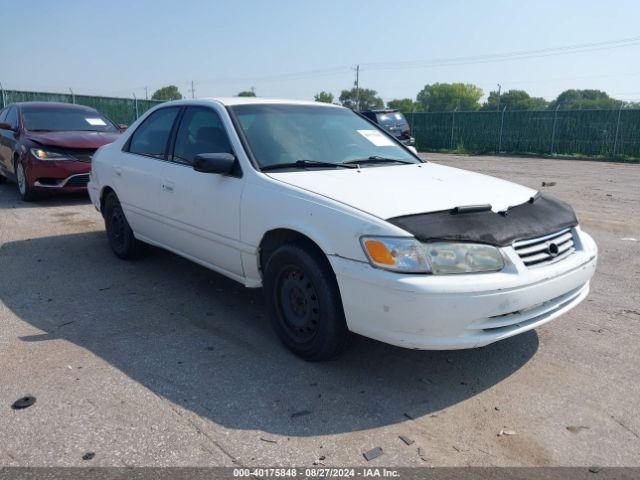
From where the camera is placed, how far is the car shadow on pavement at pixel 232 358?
2.95 m

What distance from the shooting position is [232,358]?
3525 millimetres

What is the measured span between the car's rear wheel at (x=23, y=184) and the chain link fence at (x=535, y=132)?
19.5 meters

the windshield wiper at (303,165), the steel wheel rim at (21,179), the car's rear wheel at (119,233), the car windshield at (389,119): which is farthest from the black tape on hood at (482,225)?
the car windshield at (389,119)

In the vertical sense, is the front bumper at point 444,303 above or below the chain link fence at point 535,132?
below

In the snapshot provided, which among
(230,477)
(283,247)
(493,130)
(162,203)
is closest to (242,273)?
(283,247)

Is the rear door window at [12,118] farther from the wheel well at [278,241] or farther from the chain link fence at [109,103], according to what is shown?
the chain link fence at [109,103]

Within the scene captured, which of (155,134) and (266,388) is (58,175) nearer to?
(155,134)

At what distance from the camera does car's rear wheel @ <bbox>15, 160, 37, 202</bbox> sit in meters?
8.59

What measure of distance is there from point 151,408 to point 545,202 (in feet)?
8.94

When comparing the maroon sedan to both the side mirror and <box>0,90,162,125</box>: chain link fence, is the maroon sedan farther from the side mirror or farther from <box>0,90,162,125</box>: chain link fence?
<box>0,90,162,125</box>: chain link fence

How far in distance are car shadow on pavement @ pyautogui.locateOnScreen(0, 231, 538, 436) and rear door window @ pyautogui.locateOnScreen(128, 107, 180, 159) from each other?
1153 mm

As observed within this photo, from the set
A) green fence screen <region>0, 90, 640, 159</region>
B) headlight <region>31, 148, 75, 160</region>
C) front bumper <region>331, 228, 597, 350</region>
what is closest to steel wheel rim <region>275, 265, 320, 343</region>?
front bumper <region>331, 228, 597, 350</region>

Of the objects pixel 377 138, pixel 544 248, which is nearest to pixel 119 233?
pixel 377 138

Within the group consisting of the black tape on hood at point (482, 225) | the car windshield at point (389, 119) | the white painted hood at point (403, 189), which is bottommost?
the black tape on hood at point (482, 225)
